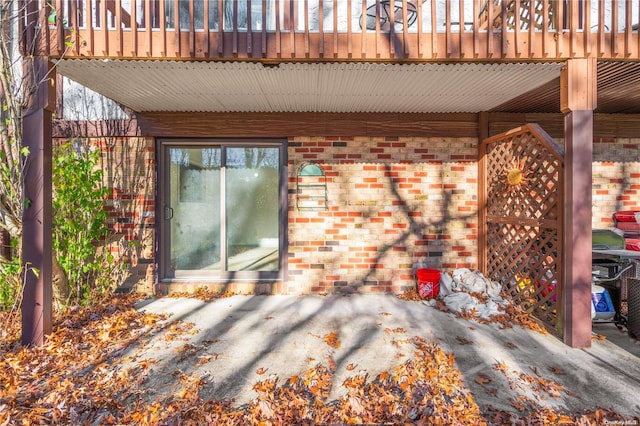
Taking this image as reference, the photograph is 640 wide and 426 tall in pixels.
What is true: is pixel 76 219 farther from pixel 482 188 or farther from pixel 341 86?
pixel 482 188

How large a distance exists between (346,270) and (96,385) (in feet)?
9.71

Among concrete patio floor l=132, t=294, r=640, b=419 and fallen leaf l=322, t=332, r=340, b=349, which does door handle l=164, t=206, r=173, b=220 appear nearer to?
concrete patio floor l=132, t=294, r=640, b=419

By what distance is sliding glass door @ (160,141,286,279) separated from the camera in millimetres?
4426

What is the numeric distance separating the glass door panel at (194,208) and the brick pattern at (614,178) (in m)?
5.44

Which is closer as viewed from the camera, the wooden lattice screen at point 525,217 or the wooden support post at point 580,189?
the wooden support post at point 580,189

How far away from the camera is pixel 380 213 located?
4.40 metres

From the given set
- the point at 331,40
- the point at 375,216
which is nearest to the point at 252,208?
the point at 375,216

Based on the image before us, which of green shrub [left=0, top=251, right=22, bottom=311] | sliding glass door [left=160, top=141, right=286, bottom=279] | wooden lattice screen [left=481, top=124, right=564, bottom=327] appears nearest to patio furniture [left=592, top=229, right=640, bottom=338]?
wooden lattice screen [left=481, top=124, right=564, bottom=327]

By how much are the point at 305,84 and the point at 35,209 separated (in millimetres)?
2818

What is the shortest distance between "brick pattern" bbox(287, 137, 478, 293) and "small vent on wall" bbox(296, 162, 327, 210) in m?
0.06

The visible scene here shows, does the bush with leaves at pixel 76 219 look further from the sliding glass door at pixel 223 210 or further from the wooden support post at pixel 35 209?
the sliding glass door at pixel 223 210

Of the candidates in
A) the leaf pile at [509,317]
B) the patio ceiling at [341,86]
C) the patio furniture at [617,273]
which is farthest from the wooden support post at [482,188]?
the patio furniture at [617,273]

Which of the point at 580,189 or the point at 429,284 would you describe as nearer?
the point at 580,189

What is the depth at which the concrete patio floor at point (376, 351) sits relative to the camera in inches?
87.2
